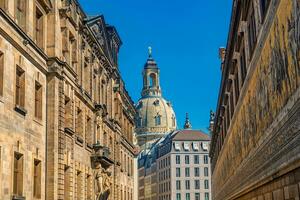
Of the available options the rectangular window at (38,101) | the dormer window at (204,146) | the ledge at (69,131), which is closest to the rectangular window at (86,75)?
Result: the ledge at (69,131)

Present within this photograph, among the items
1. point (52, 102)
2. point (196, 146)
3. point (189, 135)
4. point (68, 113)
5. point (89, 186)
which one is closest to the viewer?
point (52, 102)

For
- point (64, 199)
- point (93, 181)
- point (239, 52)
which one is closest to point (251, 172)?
point (239, 52)

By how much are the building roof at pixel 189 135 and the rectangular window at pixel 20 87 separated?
110932 mm

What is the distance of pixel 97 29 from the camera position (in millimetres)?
44781

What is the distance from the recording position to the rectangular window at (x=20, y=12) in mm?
25848

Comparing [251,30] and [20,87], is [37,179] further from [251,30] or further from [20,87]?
[251,30]

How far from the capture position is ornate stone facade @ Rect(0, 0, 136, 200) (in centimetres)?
2395

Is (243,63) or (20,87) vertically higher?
(243,63)

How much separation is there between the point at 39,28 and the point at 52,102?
404cm

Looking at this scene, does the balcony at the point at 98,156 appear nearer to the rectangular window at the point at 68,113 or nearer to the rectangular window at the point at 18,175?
the rectangular window at the point at 68,113

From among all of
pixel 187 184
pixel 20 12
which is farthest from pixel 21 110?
pixel 187 184

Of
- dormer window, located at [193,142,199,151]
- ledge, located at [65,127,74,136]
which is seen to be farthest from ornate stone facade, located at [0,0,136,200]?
dormer window, located at [193,142,199,151]

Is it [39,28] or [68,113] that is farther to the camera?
[68,113]

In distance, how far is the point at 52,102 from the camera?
29.9m
